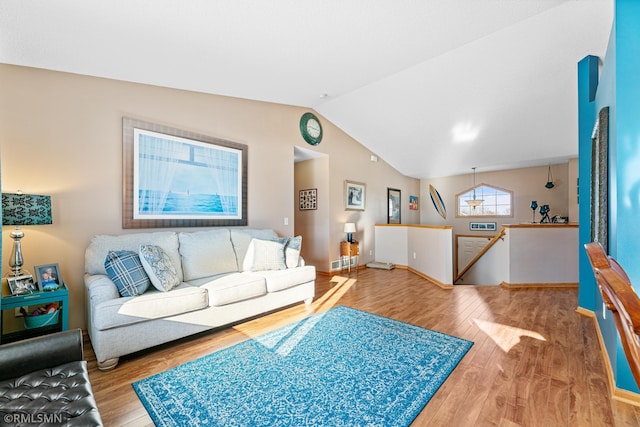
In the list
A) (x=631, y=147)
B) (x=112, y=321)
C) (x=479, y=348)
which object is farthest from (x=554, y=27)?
(x=112, y=321)

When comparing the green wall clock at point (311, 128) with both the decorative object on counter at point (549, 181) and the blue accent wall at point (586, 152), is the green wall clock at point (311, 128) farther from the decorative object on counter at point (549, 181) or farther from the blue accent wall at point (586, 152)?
the decorative object on counter at point (549, 181)

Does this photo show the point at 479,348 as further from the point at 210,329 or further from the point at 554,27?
the point at 554,27

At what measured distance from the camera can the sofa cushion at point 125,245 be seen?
2564 millimetres

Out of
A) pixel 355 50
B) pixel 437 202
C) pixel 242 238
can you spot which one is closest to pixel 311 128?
pixel 355 50

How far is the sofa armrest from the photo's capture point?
1358 millimetres

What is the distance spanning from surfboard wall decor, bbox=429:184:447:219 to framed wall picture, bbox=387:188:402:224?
52.0 inches

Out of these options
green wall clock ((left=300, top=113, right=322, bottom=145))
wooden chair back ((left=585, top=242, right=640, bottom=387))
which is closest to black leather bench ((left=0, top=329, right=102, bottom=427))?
wooden chair back ((left=585, top=242, right=640, bottom=387))

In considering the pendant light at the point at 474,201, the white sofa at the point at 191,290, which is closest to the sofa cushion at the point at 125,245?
the white sofa at the point at 191,290

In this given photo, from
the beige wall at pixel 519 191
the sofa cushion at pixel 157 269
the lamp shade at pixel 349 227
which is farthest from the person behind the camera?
the beige wall at pixel 519 191

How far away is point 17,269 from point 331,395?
2.63 m

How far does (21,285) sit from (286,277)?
2.21 metres

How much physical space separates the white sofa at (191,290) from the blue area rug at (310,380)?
1.28 feet

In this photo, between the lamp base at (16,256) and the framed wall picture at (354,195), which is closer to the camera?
the lamp base at (16,256)

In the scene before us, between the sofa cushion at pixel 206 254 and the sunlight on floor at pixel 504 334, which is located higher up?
the sofa cushion at pixel 206 254
